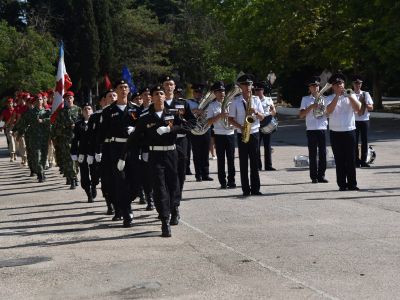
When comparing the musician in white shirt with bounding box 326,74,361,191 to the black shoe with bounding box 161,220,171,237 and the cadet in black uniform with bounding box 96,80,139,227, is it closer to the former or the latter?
the cadet in black uniform with bounding box 96,80,139,227

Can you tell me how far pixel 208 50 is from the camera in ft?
226

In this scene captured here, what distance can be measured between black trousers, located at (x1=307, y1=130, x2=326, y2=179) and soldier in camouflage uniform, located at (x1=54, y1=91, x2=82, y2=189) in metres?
4.69

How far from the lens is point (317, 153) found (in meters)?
17.1

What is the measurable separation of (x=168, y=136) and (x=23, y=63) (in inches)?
1509

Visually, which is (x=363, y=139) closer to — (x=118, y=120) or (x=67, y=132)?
(x=67, y=132)

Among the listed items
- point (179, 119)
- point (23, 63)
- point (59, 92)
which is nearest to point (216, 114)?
point (59, 92)

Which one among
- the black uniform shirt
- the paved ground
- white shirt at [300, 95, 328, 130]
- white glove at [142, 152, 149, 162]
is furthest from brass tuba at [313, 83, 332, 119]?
white glove at [142, 152, 149, 162]

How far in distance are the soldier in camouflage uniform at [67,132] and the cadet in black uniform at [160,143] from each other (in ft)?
22.1

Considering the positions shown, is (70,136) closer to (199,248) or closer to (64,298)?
(199,248)

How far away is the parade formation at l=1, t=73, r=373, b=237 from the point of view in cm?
1160

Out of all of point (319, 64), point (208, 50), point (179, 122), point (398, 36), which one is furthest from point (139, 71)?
point (179, 122)

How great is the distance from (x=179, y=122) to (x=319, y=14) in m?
34.4

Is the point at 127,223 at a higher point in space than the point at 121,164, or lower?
lower

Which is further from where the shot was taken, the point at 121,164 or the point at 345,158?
the point at 345,158
